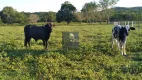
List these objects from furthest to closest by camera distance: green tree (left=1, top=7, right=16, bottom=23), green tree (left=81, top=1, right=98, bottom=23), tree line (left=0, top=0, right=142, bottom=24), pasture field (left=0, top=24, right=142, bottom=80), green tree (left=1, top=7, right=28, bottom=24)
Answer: green tree (left=81, top=1, right=98, bottom=23), green tree (left=1, top=7, right=16, bottom=23), green tree (left=1, top=7, right=28, bottom=24), tree line (left=0, top=0, right=142, bottom=24), pasture field (left=0, top=24, right=142, bottom=80)

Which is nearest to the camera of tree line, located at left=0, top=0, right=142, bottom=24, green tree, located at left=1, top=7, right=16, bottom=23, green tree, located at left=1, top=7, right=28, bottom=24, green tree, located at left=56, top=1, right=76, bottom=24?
green tree, located at left=56, top=1, right=76, bottom=24

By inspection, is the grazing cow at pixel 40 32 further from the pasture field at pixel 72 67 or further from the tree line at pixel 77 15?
the tree line at pixel 77 15

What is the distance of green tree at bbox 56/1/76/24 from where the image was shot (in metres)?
94.9

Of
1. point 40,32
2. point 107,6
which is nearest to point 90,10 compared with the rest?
point 107,6

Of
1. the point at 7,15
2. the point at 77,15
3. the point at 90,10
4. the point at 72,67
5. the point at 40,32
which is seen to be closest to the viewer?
the point at 72,67

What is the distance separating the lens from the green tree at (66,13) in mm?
94938

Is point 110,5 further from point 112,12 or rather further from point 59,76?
point 59,76

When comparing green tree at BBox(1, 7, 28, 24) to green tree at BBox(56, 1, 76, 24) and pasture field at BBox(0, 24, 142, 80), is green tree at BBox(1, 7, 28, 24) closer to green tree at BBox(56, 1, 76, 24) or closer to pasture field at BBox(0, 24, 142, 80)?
green tree at BBox(56, 1, 76, 24)

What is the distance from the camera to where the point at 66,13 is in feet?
318

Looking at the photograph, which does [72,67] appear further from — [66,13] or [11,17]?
[11,17]

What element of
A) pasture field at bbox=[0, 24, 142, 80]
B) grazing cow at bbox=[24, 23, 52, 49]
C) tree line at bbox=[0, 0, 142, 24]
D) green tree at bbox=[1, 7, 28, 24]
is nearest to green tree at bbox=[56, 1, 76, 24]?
tree line at bbox=[0, 0, 142, 24]

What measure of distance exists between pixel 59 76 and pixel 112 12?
9527 centimetres

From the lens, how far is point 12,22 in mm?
103938

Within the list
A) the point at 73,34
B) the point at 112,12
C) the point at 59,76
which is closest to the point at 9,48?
the point at 73,34
